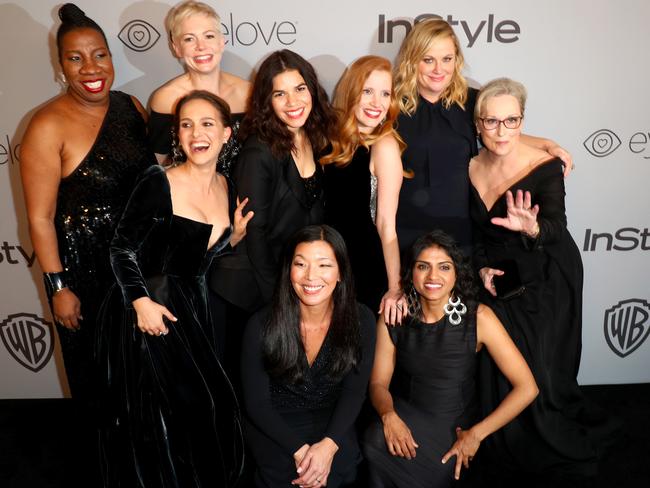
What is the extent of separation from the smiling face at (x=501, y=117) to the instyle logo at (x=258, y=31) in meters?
0.99

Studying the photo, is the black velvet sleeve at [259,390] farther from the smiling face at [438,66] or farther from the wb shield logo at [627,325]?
the wb shield logo at [627,325]

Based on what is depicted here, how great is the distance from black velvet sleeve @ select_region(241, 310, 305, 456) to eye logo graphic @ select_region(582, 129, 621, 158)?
1918mm

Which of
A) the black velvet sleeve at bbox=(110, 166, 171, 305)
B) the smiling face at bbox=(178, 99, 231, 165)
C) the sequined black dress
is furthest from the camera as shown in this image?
the sequined black dress

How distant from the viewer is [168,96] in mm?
2533

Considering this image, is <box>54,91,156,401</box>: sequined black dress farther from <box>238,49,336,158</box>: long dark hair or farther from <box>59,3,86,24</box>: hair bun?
<box>238,49,336,158</box>: long dark hair

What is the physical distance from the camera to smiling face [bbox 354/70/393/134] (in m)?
2.34

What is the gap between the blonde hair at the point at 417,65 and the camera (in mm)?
2469

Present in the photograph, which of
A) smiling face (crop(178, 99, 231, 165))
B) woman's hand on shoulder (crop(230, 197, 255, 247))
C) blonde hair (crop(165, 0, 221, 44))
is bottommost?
woman's hand on shoulder (crop(230, 197, 255, 247))

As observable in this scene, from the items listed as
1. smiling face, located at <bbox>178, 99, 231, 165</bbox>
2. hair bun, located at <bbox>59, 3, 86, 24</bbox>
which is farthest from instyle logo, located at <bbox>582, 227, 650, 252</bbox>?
hair bun, located at <bbox>59, 3, 86, 24</bbox>

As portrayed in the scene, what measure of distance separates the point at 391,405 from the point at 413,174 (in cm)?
99

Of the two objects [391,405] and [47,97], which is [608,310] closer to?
[391,405]

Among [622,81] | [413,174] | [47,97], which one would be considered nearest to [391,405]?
[413,174]

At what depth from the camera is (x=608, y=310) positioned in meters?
3.30

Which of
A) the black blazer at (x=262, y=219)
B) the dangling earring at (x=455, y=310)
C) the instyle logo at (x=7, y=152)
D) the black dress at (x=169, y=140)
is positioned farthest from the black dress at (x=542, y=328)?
the instyle logo at (x=7, y=152)
